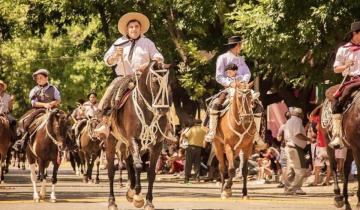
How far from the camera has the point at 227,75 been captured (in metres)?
23.8

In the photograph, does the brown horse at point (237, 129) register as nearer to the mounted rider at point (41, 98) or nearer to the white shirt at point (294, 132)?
the white shirt at point (294, 132)

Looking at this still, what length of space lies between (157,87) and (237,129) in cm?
610

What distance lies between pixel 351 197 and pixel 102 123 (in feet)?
25.0

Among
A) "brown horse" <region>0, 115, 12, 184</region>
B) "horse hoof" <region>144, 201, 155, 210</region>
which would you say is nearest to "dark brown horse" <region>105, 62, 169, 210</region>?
"horse hoof" <region>144, 201, 155, 210</region>

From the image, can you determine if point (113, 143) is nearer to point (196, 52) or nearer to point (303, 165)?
point (303, 165)

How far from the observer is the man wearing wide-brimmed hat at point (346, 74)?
1833cm

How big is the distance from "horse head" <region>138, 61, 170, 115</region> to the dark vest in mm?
6333

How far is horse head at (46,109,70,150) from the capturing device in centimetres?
2358

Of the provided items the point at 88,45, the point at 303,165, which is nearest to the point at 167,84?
the point at 303,165

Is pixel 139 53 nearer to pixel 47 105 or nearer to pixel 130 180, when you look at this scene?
pixel 130 180

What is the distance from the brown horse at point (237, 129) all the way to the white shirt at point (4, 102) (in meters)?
7.74

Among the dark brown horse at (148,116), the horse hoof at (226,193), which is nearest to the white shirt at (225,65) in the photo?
the horse hoof at (226,193)

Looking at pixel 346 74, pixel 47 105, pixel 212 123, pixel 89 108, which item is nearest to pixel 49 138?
pixel 47 105

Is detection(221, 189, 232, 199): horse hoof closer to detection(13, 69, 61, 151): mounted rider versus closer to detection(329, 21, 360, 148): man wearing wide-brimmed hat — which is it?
A: detection(13, 69, 61, 151): mounted rider
